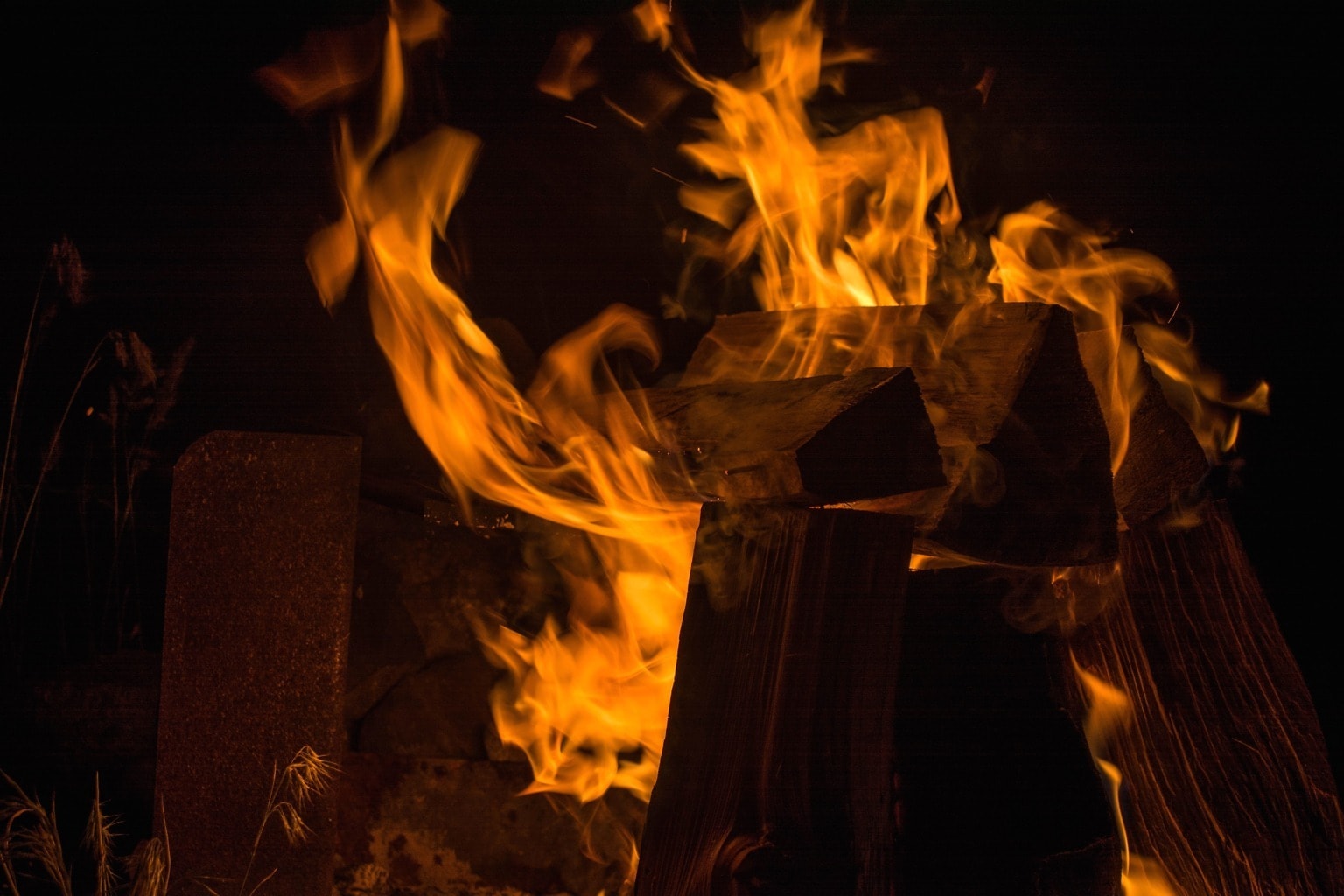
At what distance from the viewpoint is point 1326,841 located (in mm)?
1775

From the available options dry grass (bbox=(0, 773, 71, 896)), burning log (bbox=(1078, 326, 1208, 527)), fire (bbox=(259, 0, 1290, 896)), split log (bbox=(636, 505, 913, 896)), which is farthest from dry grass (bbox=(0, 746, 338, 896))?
burning log (bbox=(1078, 326, 1208, 527))

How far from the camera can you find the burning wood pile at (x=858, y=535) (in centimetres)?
147

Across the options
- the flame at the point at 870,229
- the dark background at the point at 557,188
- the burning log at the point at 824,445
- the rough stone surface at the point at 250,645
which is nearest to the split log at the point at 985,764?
the burning log at the point at 824,445

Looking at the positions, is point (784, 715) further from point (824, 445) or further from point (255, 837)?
point (255, 837)

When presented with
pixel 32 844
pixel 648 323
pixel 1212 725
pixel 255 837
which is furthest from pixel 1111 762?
pixel 32 844

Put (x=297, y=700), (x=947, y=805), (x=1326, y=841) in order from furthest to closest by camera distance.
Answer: (x=297, y=700) < (x=1326, y=841) < (x=947, y=805)

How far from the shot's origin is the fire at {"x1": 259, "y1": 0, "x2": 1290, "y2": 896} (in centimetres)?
190

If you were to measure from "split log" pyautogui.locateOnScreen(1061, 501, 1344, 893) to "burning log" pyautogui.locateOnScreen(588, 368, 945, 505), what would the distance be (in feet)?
2.45

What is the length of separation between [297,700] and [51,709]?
0.71 metres

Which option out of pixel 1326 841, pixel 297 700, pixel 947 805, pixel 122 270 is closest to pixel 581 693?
pixel 297 700

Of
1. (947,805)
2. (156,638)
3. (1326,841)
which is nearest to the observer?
(947,805)

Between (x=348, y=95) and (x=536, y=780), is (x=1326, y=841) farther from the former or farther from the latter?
(x=348, y=95)

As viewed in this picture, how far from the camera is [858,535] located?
149 centimetres

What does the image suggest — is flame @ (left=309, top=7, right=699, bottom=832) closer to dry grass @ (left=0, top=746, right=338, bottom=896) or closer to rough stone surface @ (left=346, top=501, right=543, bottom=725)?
rough stone surface @ (left=346, top=501, right=543, bottom=725)
